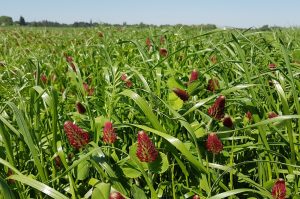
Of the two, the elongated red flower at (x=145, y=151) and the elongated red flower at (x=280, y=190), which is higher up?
the elongated red flower at (x=145, y=151)

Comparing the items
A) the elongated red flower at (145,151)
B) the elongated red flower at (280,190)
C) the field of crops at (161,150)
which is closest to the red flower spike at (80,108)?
the field of crops at (161,150)

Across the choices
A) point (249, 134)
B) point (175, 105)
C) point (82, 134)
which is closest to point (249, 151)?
point (249, 134)

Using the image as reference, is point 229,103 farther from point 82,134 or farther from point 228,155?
point 82,134

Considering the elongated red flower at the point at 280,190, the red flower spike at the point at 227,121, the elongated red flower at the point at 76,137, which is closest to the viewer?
the elongated red flower at the point at 280,190

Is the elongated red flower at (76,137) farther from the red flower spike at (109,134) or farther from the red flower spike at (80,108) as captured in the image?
the red flower spike at (80,108)

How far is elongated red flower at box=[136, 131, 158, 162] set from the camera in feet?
4.44

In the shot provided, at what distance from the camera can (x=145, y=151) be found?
1.37m

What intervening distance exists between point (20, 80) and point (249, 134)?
139 centimetres

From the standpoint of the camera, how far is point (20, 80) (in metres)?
2.45

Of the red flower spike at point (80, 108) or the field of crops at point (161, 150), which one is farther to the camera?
the red flower spike at point (80, 108)

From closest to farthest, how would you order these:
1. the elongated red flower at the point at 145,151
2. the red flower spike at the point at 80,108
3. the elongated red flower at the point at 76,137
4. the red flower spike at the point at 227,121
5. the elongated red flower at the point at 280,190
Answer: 1. the elongated red flower at the point at 280,190
2. the elongated red flower at the point at 145,151
3. the elongated red flower at the point at 76,137
4. the red flower spike at the point at 227,121
5. the red flower spike at the point at 80,108

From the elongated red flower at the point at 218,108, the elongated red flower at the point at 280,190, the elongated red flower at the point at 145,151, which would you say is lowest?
the elongated red flower at the point at 280,190

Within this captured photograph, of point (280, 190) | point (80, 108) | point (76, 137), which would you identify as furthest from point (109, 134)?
point (280, 190)

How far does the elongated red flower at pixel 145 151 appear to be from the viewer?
1.35 m
